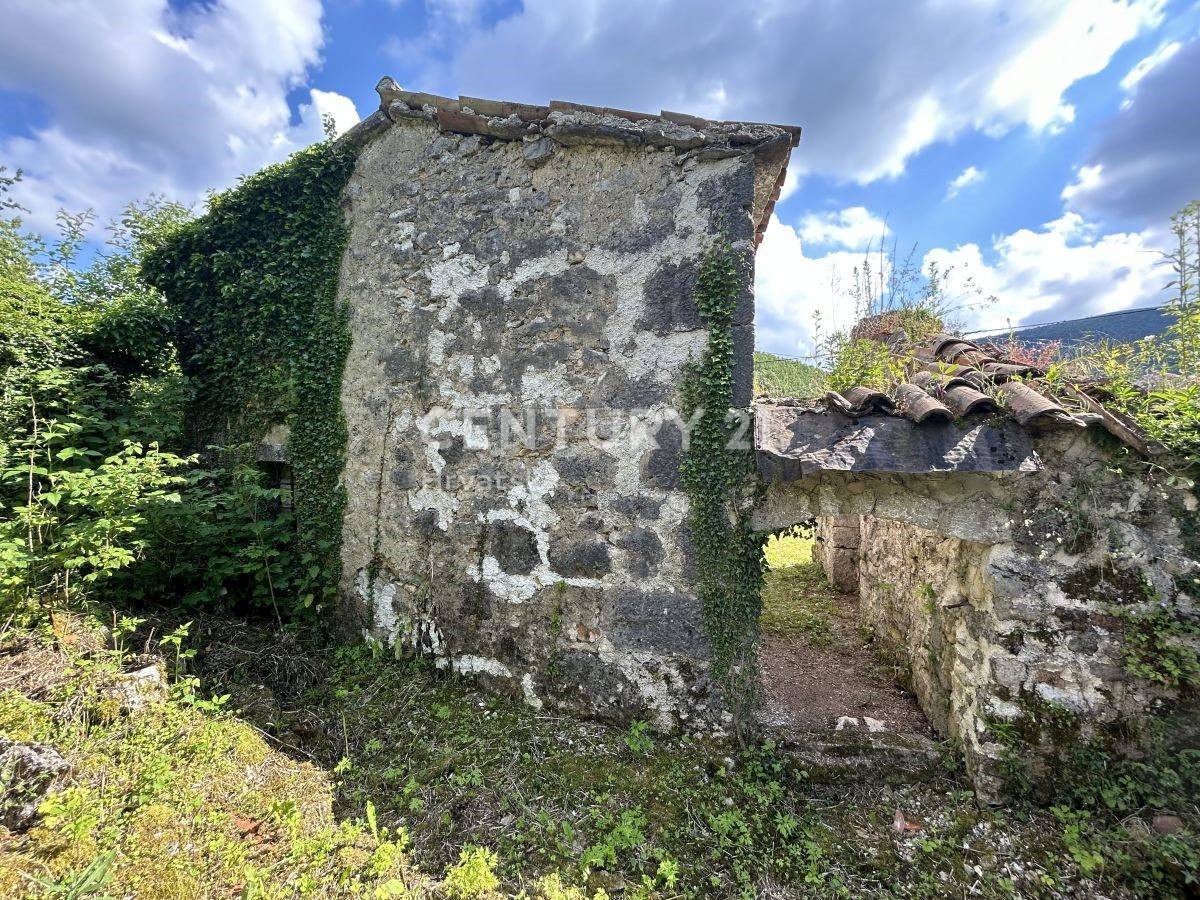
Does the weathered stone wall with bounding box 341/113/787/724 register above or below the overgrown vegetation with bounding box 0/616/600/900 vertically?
above

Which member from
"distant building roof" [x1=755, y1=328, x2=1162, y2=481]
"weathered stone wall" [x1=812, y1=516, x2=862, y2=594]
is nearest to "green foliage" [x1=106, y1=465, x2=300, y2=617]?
"distant building roof" [x1=755, y1=328, x2=1162, y2=481]

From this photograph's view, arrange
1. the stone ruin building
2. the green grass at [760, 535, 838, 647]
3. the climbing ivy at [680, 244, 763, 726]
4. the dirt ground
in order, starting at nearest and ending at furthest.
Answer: the stone ruin building → the climbing ivy at [680, 244, 763, 726] → the dirt ground → the green grass at [760, 535, 838, 647]

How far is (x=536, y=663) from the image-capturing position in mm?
3469

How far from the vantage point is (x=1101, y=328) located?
4000mm

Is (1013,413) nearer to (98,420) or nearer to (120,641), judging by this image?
(120,641)

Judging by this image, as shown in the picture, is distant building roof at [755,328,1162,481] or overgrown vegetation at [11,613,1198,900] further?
distant building roof at [755,328,1162,481]

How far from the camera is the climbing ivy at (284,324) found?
4.07 metres

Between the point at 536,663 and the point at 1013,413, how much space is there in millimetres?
3272

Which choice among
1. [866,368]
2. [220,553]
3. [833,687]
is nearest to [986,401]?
[866,368]

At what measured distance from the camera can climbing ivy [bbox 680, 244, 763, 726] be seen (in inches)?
118

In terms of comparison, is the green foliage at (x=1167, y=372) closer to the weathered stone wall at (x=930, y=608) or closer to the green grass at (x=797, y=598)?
the weathered stone wall at (x=930, y=608)

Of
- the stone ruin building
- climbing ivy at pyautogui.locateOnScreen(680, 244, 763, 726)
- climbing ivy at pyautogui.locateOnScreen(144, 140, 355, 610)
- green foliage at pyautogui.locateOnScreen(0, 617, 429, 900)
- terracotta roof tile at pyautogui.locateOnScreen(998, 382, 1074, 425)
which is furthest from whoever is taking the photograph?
climbing ivy at pyautogui.locateOnScreen(144, 140, 355, 610)

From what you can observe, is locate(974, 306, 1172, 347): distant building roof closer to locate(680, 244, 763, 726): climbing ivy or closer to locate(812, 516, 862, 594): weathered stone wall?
locate(680, 244, 763, 726): climbing ivy

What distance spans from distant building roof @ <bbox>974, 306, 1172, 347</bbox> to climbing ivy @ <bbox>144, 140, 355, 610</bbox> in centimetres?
550
